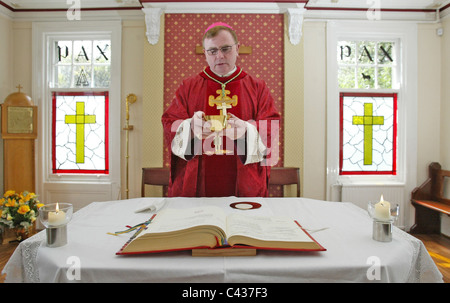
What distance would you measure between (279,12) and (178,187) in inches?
110

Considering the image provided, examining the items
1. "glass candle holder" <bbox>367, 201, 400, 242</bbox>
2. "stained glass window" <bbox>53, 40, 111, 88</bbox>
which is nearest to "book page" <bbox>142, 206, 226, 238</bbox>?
"glass candle holder" <bbox>367, 201, 400, 242</bbox>

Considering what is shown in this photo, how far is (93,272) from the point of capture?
82cm

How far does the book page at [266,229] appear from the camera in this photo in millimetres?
942

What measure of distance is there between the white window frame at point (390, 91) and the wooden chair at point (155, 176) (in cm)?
218

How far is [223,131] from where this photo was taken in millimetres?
1801

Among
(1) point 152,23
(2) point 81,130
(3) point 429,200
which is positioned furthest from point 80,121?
(3) point 429,200

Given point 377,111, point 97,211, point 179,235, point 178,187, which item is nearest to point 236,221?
point 179,235

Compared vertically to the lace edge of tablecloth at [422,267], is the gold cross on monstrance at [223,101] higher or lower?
higher

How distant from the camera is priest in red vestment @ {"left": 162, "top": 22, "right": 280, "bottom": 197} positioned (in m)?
1.89

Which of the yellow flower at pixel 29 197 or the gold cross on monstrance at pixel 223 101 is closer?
the gold cross on monstrance at pixel 223 101

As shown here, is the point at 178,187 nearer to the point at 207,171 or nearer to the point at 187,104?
the point at 207,171

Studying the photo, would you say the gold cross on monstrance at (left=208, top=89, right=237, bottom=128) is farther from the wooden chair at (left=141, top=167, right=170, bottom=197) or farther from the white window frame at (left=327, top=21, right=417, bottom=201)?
the white window frame at (left=327, top=21, right=417, bottom=201)

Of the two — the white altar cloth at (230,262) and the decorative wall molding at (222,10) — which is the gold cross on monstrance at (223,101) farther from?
the decorative wall molding at (222,10)

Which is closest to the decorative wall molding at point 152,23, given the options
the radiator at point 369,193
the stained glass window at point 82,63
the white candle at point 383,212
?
the stained glass window at point 82,63
